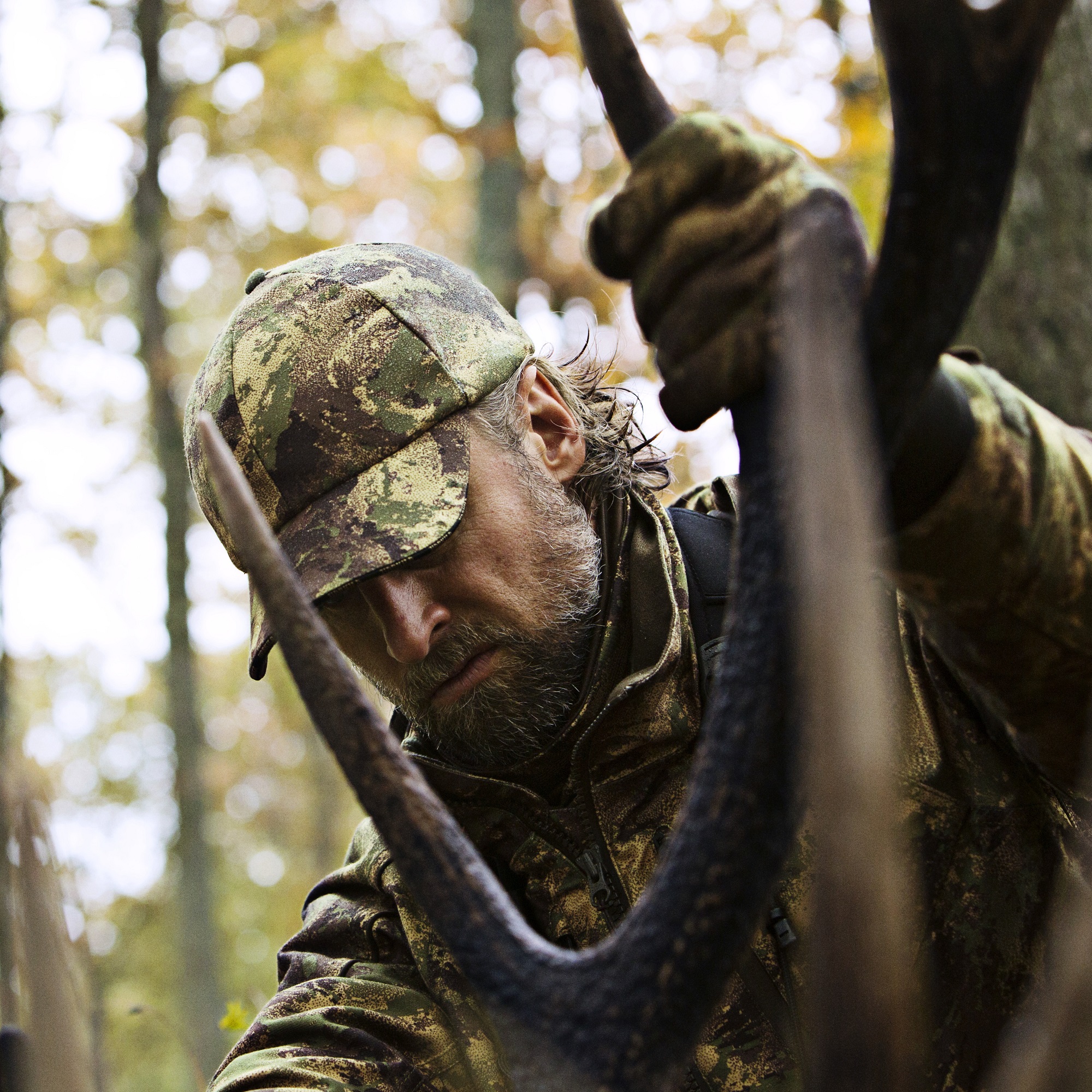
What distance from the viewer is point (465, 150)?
28.2 ft

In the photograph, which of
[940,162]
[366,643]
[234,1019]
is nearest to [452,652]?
[366,643]

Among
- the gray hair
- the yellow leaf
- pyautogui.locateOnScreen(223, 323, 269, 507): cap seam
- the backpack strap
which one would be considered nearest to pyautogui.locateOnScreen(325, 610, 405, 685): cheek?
pyautogui.locateOnScreen(223, 323, 269, 507): cap seam

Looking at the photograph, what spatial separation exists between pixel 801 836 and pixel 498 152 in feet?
17.5

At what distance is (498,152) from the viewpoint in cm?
652

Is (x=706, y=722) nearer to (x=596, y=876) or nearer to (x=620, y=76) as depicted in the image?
(x=620, y=76)

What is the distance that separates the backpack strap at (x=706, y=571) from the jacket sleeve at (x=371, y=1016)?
0.82m

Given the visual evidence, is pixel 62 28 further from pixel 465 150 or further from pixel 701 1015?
pixel 701 1015

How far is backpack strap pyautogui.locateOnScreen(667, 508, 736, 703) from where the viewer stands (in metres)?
2.23

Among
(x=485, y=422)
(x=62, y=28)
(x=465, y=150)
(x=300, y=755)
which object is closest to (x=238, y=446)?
(x=485, y=422)

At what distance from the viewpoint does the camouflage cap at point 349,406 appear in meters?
2.20

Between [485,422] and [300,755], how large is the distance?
18353 millimetres

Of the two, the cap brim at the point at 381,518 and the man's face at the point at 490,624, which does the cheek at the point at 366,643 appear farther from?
the cap brim at the point at 381,518

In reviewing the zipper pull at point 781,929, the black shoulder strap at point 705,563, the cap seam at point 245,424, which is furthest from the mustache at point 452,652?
the zipper pull at point 781,929

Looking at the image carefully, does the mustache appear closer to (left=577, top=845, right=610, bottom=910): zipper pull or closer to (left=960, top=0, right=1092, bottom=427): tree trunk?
(left=577, top=845, right=610, bottom=910): zipper pull
